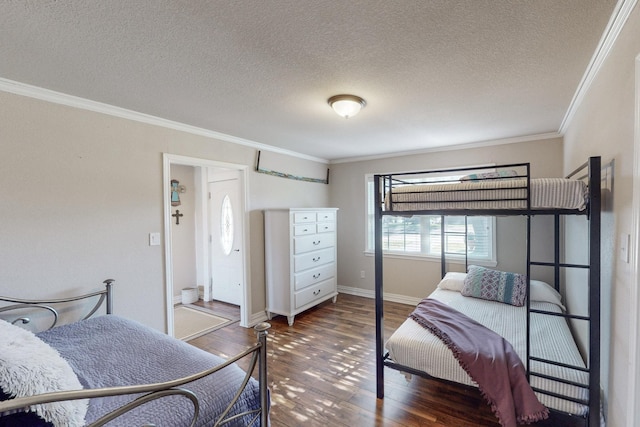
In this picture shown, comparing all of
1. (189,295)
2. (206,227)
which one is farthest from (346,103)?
(189,295)

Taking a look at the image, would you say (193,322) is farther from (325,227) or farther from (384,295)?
(384,295)

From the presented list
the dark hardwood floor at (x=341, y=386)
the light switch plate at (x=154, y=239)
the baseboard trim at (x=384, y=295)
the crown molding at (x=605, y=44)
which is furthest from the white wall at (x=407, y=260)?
the light switch plate at (x=154, y=239)

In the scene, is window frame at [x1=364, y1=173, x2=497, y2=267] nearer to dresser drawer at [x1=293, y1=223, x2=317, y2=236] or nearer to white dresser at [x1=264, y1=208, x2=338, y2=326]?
white dresser at [x1=264, y1=208, x2=338, y2=326]

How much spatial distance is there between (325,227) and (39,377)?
3477 mm

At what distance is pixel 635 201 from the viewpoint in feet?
3.82

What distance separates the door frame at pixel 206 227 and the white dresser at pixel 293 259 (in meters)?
0.32

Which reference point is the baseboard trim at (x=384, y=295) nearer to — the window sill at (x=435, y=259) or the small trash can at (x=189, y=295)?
the window sill at (x=435, y=259)

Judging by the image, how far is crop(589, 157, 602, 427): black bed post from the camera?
1.53 meters

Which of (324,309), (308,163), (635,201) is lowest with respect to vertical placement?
(324,309)

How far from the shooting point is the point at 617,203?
1419 mm

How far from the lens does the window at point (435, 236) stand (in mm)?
3840

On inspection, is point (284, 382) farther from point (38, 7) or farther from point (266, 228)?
point (38, 7)

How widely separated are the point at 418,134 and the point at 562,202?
1.97 meters

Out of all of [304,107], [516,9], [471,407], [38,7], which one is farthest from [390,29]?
[471,407]
